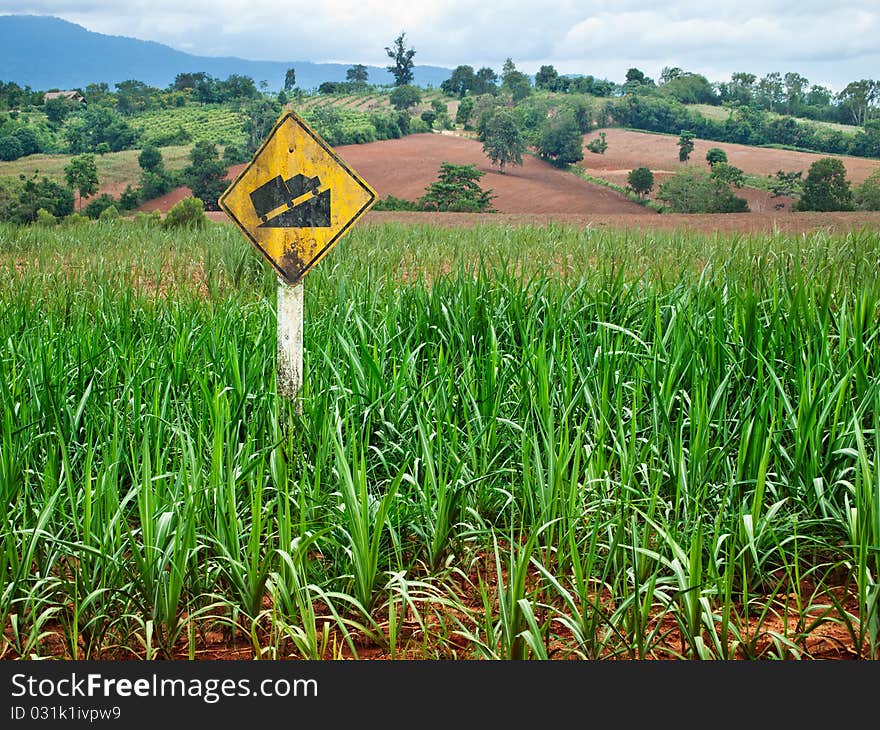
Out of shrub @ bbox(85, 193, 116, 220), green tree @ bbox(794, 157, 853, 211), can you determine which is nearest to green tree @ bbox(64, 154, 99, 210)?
shrub @ bbox(85, 193, 116, 220)

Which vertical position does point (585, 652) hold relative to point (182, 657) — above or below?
above

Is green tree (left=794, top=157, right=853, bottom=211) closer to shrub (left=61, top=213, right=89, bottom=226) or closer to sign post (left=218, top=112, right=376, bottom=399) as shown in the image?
shrub (left=61, top=213, right=89, bottom=226)

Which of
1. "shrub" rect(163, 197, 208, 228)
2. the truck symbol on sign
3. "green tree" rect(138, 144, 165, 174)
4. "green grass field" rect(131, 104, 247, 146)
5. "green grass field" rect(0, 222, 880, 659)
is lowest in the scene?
"green grass field" rect(0, 222, 880, 659)

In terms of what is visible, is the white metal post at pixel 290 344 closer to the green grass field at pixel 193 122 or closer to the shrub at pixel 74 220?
the shrub at pixel 74 220

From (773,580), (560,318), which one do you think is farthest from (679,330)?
(773,580)

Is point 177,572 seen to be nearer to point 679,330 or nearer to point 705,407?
point 705,407

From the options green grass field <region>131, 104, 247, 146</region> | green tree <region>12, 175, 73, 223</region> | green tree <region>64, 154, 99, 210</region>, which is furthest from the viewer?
green grass field <region>131, 104, 247, 146</region>

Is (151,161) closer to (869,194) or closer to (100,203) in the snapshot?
(100,203)

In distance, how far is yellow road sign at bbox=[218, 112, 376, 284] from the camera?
2920 millimetres

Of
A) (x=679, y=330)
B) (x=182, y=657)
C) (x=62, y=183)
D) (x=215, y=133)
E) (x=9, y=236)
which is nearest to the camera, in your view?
(x=182, y=657)

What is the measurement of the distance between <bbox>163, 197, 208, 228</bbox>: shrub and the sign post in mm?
10869

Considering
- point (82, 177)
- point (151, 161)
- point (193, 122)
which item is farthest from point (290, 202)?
point (193, 122)

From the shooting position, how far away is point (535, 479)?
7.72 ft

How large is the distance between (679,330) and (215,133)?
114 feet
